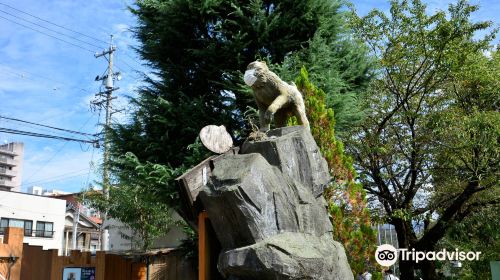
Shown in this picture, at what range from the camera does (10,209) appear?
1025 inches

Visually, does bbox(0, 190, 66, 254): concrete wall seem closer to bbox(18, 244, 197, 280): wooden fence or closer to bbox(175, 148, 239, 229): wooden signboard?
bbox(18, 244, 197, 280): wooden fence

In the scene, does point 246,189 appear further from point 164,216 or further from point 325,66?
point 164,216

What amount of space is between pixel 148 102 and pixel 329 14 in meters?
4.65

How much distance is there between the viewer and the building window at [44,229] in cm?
2747

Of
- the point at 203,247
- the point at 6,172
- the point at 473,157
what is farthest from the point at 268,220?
the point at 6,172

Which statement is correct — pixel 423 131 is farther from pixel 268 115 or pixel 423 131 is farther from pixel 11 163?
pixel 11 163

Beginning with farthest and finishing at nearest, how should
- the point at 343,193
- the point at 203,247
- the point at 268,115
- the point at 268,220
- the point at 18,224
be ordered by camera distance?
the point at 18,224
the point at 343,193
the point at 268,115
the point at 203,247
the point at 268,220

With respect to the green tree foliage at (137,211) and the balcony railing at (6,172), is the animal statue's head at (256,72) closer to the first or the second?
the green tree foliage at (137,211)

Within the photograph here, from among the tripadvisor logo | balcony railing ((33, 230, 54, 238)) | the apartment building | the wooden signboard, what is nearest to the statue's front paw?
the wooden signboard

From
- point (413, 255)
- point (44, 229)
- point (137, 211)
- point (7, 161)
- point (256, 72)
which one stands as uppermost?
point (7, 161)

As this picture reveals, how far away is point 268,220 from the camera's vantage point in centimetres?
464

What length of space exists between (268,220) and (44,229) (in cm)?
2666

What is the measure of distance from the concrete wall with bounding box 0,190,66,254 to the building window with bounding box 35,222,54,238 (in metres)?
0.18

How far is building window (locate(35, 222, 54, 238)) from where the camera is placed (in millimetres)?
27469
